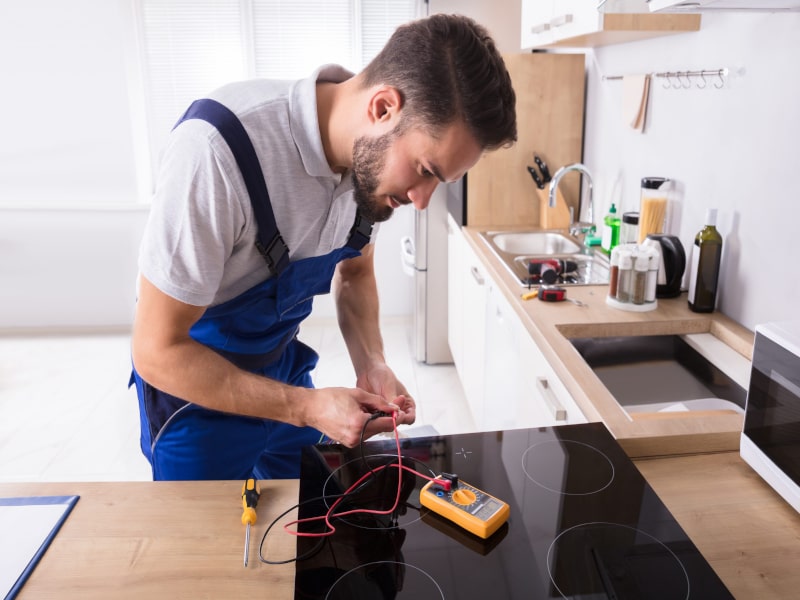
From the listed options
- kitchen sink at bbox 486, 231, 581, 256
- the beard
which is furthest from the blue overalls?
kitchen sink at bbox 486, 231, 581, 256

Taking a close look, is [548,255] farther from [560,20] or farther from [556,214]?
[560,20]

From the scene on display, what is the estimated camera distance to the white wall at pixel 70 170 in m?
3.71

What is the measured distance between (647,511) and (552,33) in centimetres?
176

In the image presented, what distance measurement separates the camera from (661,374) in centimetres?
159

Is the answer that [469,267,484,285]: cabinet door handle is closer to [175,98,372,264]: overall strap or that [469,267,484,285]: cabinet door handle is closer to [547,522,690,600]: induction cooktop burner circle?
[175,98,372,264]: overall strap

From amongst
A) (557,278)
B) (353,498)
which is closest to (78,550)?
(353,498)

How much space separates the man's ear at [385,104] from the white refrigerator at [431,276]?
199 centimetres

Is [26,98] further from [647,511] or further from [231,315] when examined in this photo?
[647,511]

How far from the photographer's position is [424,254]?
10.8ft

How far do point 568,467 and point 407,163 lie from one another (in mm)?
539

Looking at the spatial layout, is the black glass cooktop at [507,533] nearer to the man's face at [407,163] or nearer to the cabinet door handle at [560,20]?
the man's face at [407,163]

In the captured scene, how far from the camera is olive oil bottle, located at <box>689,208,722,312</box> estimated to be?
5.30ft

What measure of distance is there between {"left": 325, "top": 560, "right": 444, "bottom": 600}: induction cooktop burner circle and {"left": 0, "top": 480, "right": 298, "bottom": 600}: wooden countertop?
3.2 inches

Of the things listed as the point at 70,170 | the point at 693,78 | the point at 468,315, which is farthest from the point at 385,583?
the point at 70,170
